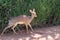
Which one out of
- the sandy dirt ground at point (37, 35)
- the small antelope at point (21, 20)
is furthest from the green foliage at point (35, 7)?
the sandy dirt ground at point (37, 35)

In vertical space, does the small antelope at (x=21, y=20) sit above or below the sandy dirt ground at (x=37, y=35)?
above

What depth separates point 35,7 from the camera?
24.8 feet

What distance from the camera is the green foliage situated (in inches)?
284

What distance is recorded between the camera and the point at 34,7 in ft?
24.7

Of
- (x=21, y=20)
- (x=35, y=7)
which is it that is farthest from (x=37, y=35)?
(x=35, y=7)

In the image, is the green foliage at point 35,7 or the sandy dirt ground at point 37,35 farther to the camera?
the green foliage at point 35,7

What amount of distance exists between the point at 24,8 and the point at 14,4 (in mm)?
341

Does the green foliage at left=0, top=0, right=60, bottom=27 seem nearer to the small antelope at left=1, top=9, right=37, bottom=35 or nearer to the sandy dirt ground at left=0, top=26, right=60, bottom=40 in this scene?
the small antelope at left=1, top=9, right=37, bottom=35

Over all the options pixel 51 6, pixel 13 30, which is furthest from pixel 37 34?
pixel 51 6

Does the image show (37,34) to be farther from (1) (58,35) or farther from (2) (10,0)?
(2) (10,0)

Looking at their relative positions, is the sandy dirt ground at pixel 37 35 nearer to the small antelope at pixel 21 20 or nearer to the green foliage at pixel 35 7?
the small antelope at pixel 21 20

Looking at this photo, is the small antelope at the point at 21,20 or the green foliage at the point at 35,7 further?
the green foliage at the point at 35,7

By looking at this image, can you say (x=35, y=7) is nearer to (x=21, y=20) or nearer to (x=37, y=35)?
(x=21, y=20)

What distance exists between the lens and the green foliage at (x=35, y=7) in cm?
722
